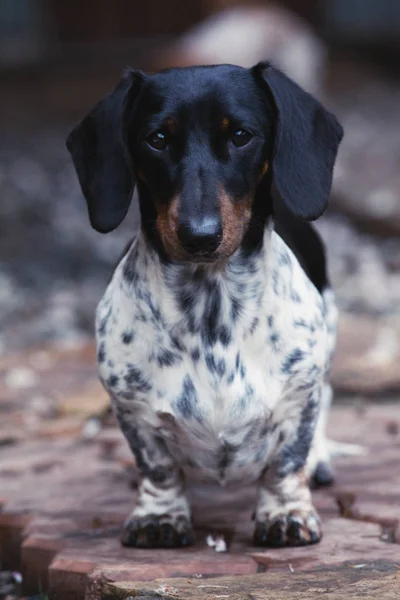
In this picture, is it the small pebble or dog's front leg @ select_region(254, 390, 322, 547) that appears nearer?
dog's front leg @ select_region(254, 390, 322, 547)

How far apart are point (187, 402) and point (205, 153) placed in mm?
654

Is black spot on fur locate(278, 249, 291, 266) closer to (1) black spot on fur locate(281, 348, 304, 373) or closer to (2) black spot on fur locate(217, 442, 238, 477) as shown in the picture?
(1) black spot on fur locate(281, 348, 304, 373)

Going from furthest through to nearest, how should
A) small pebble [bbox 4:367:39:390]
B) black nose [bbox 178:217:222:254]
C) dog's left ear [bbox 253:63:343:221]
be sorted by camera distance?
1. small pebble [bbox 4:367:39:390]
2. dog's left ear [bbox 253:63:343:221]
3. black nose [bbox 178:217:222:254]

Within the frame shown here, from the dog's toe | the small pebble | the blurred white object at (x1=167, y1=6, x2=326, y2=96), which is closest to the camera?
the dog's toe

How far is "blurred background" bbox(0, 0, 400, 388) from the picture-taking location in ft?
19.8

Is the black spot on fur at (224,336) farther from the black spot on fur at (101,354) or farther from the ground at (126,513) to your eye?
the ground at (126,513)

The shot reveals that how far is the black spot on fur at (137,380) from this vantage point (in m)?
2.92

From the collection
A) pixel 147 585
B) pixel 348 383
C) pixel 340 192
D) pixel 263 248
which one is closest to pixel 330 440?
pixel 348 383

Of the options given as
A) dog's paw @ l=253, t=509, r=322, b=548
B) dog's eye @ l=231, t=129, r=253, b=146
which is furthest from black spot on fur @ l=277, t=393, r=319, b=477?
dog's eye @ l=231, t=129, r=253, b=146

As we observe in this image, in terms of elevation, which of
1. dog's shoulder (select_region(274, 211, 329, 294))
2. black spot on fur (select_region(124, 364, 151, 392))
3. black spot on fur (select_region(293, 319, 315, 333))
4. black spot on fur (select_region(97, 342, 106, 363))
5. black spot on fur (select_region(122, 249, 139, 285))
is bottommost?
black spot on fur (select_region(124, 364, 151, 392))

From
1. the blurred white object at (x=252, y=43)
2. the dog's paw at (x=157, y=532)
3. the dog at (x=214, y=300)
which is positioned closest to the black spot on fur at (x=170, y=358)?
the dog at (x=214, y=300)

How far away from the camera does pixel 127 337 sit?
296 cm

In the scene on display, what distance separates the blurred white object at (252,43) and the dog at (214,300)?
649 centimetres

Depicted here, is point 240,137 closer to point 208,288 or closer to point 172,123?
point 172,123
